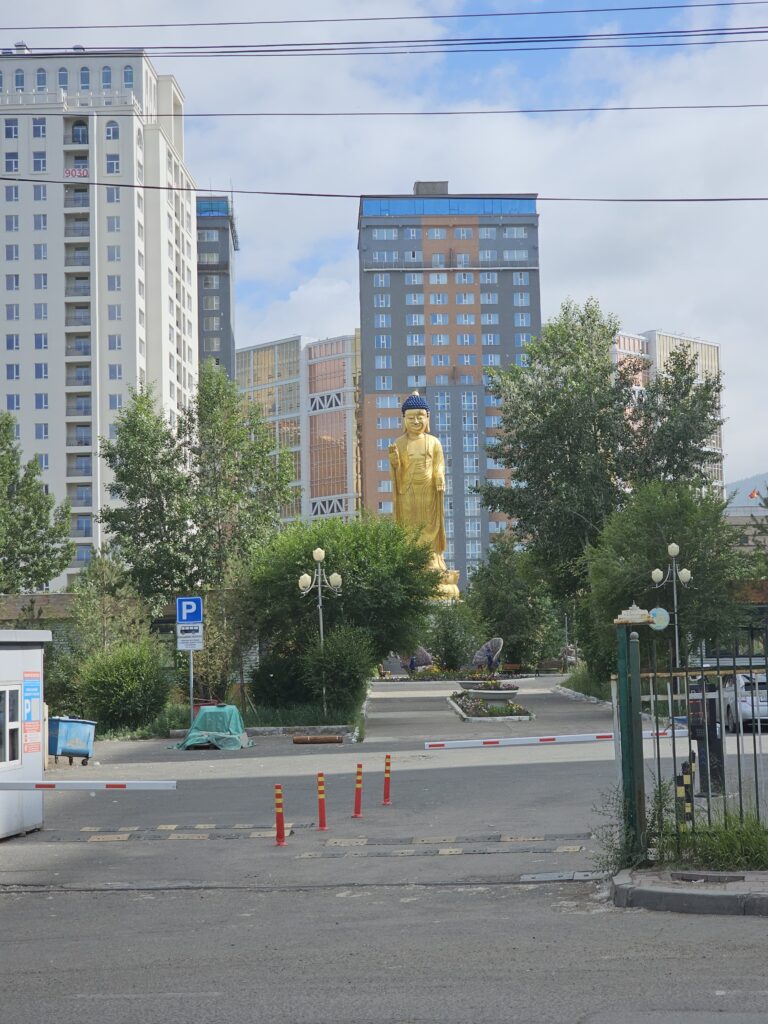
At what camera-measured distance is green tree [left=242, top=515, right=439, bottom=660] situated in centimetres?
3472

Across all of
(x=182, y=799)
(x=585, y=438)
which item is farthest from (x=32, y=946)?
(x=585, y=438)

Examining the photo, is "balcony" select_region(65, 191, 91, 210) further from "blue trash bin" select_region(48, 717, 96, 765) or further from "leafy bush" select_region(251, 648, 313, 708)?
"blue trash bin" select_region(48, 717, 96, 765)

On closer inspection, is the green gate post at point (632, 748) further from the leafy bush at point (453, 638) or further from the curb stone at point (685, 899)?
the leafy bush at point (453, 638)

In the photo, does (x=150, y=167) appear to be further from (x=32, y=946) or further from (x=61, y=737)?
(x=32, y=946)

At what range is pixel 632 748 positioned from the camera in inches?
409

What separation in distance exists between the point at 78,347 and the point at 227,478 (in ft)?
163

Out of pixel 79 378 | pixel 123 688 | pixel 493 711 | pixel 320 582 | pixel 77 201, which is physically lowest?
pixel 493 711

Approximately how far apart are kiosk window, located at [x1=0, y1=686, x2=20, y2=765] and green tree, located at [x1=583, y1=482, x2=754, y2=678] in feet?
82.3

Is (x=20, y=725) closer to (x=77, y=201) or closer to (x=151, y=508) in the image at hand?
(x=151, y=508)

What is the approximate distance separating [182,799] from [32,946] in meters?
9.47

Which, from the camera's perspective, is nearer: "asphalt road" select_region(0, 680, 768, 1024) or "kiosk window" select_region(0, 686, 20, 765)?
"asphalt road" select_region(0, 680, 768, 1024)

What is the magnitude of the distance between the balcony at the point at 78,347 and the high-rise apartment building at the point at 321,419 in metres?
83.9

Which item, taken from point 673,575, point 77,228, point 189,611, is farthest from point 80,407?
point 189,611

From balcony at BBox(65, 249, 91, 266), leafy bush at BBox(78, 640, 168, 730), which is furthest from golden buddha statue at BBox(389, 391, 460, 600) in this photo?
balcony at BBox(65, 249, 91, 266)
